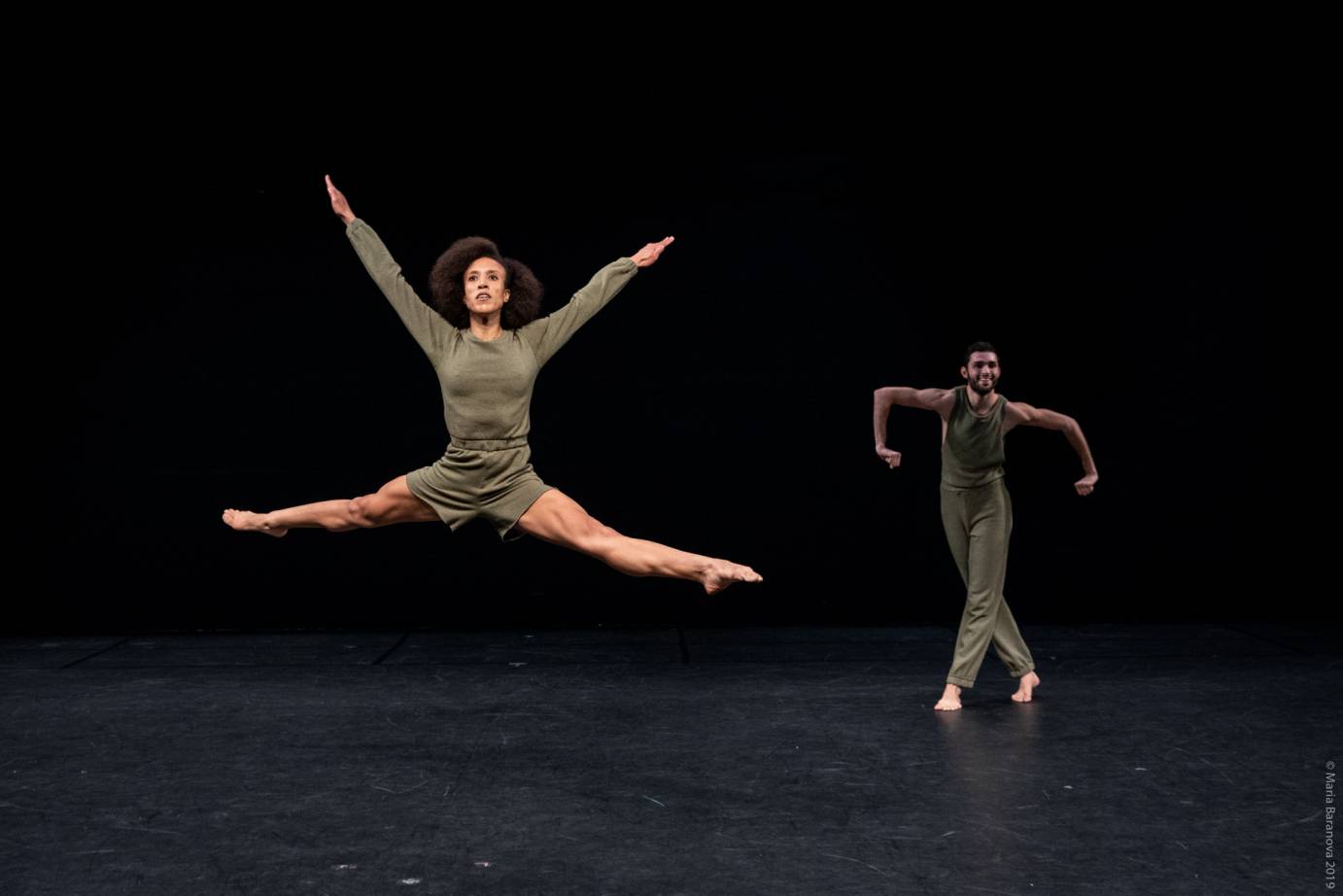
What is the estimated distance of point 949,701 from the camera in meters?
5.32

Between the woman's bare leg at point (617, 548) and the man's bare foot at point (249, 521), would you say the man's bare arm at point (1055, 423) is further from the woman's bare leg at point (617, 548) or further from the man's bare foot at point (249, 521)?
the man's bare foot at point (249, 521)

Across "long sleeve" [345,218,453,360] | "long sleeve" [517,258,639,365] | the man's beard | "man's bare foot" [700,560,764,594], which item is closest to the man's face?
the man's beard

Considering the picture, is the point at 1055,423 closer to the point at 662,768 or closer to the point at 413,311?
the point at 662,768

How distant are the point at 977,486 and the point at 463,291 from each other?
2.20m

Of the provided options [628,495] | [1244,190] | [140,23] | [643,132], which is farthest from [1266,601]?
[140,23]

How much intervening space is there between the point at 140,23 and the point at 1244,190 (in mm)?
5749

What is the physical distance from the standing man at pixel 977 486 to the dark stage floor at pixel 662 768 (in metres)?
0.27

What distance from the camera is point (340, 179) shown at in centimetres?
717

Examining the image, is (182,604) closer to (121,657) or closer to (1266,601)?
(121,657)

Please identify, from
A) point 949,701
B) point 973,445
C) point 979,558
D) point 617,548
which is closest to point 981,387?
point 973,445

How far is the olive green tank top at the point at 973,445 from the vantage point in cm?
526

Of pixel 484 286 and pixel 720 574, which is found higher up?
pixel 484 286

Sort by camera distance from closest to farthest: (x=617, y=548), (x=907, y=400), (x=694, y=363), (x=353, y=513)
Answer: (x=617, y=548)
(x=353, y=513)
(x=907, y=400)
(x=694, y=363)

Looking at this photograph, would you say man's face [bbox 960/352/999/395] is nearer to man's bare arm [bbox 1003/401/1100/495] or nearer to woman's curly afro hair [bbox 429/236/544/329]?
man's bare arm [bbox 1003/401/1100/495]
